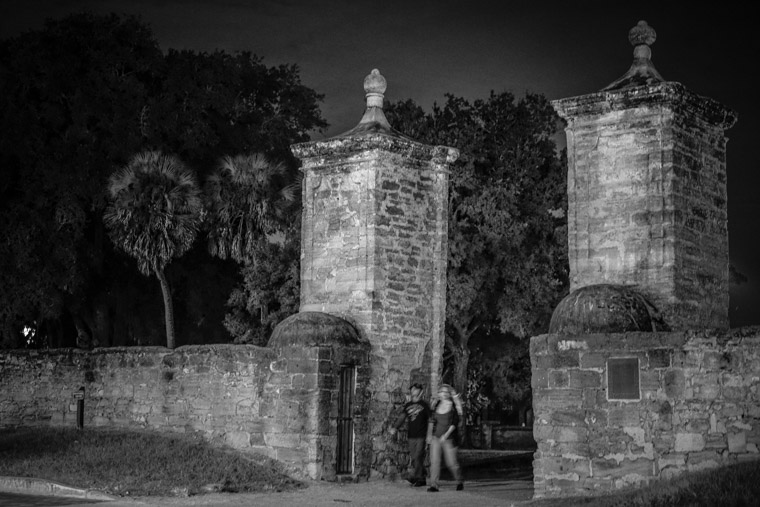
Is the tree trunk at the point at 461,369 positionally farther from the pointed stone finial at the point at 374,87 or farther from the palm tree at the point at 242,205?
the pointed stone finial at the point at 374,87

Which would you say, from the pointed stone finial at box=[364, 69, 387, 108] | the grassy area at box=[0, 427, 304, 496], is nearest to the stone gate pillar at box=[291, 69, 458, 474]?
the pointed stone finial at box=[364, 69, 387, 108]

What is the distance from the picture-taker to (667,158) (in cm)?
1362

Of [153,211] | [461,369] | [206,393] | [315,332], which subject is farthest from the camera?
[461,369]

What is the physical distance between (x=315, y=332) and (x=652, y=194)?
17.0 feet

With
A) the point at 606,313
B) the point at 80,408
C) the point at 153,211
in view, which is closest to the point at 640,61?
the point at 606,313

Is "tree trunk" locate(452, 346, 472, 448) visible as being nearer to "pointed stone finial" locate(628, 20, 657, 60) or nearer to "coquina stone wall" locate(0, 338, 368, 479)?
"coquina stone wall" locate(0, 338, 368, 479)

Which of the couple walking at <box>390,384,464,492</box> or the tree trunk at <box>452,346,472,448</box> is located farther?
the tree trunk at <box>452,346,472,448</box>

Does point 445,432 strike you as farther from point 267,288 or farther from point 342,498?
point 267,288

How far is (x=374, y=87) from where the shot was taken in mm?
17750

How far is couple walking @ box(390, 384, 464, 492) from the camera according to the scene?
14531mm

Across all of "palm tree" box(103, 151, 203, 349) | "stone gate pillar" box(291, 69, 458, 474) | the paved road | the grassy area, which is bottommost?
the paved road

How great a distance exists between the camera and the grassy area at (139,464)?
557 inches

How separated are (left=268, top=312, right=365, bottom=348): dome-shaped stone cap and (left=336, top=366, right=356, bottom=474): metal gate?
0.47 metres

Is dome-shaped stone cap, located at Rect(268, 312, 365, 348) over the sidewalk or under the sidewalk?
over
